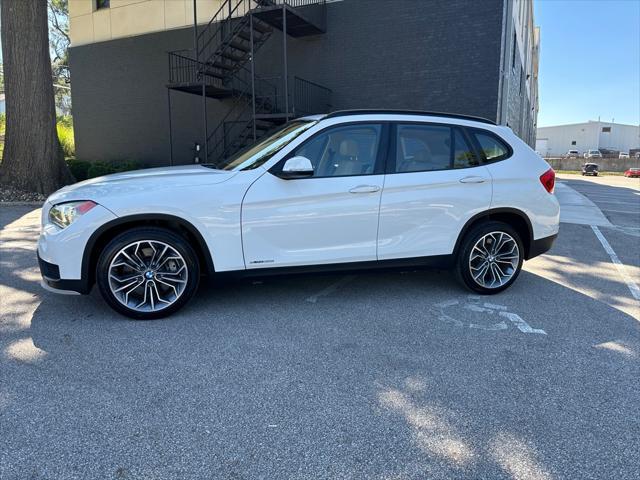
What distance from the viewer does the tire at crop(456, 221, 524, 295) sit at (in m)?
4.83

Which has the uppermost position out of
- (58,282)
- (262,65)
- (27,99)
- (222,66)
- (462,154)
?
(262,65)

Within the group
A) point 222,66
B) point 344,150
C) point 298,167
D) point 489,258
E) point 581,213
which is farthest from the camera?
point 222,66

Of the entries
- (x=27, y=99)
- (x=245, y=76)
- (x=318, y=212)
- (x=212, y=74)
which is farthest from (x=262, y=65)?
(x=318, y=212)

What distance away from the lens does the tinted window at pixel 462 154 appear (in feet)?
15.7

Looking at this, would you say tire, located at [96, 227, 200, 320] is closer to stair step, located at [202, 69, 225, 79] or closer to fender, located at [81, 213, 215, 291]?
fender, located at [81, 213, 215, 291]

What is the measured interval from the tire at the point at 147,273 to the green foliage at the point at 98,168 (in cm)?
1343

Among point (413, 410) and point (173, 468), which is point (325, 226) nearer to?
point (413, 410)

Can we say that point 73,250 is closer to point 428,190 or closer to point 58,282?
point 58,282

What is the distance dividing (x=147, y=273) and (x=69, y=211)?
79cm

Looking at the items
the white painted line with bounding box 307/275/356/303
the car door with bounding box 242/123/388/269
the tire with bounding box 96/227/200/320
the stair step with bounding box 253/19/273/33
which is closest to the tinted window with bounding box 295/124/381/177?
the car door with bounding box 242/123/388/269

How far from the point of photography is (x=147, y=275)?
4082 millimetres

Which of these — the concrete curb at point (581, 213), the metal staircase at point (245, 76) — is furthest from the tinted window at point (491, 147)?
the metal staircase at point (245, 76)

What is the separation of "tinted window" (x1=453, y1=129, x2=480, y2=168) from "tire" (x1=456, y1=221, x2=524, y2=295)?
24.4 inches

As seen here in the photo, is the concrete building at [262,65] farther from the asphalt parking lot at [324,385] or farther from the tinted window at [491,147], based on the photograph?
the asphalt parking lot at [324,385]
